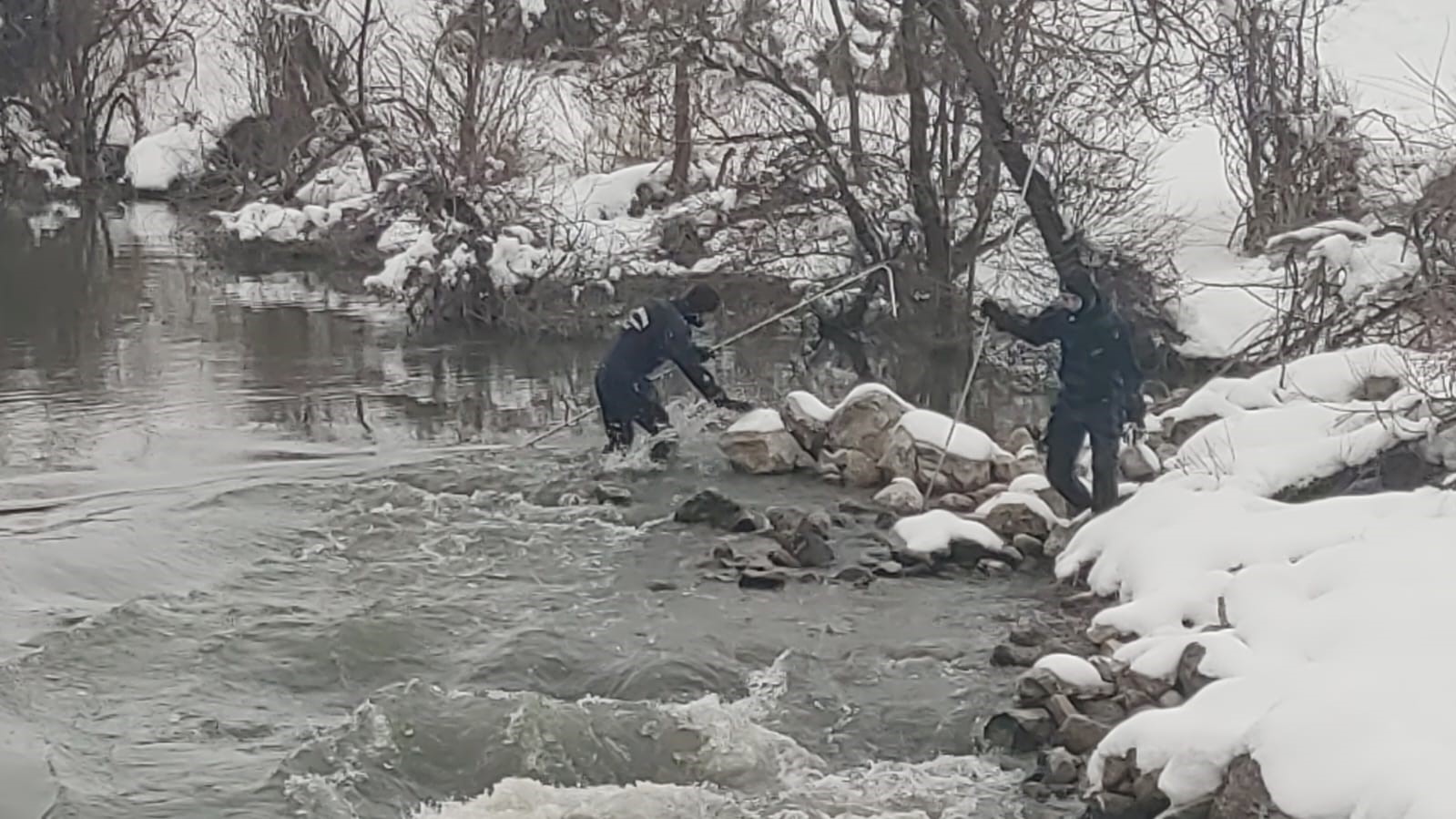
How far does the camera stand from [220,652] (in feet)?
31.0

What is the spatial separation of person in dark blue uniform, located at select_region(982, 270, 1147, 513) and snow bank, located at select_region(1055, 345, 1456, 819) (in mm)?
461

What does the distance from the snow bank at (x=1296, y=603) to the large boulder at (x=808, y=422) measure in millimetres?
3166

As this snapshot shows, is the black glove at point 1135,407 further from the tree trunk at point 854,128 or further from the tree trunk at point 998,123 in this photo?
the tree trunk at point 854,128

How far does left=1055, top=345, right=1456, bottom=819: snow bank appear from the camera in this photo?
6.31 metres

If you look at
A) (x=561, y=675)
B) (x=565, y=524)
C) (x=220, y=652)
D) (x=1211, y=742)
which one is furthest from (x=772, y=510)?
(x=1211, y=742)

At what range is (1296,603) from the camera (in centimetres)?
820

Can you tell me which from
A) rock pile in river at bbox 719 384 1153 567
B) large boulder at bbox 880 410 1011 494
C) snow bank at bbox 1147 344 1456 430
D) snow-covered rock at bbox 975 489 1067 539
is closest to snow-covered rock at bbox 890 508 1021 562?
rock pile in river at bbox 719 384 1153 567

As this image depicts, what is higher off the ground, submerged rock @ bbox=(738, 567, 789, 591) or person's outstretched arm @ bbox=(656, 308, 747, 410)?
person's outstretched arm @ bbox=(656, 308, 747, 410)

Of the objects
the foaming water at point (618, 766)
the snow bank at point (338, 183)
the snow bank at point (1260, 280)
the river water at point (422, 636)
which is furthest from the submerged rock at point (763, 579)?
the snow bank at point (338, 183)

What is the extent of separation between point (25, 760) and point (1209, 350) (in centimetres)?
1333

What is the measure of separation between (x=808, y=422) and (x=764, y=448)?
58 cm

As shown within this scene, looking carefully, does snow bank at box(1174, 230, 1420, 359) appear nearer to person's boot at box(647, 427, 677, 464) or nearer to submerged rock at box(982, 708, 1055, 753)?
person's boot at box(647, 427, 677, 464)

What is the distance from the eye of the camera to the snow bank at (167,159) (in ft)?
119

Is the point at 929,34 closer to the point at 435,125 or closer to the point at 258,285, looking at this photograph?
the point at 435,125
